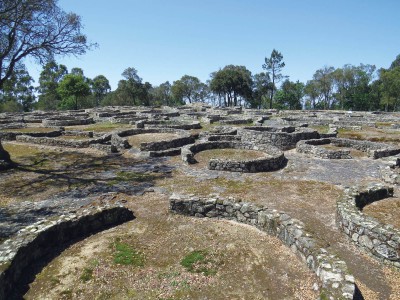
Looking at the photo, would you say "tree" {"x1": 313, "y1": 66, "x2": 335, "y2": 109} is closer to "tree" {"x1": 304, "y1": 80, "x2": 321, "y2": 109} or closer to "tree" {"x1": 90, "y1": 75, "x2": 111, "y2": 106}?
"tree" {"x1": 304, "y1": 80, "x2": 321, "y2": 109}

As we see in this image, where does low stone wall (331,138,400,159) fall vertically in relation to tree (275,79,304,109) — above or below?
below

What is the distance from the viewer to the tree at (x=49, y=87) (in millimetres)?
107750

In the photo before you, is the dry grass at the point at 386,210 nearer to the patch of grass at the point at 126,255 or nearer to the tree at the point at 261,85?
the patch of grass at the point at 126,255

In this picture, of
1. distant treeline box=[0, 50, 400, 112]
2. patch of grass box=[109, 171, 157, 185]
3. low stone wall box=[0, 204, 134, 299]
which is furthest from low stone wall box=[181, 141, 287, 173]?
distant treeline box=[0, 50, 400, 112]

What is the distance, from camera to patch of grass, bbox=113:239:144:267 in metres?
9.97

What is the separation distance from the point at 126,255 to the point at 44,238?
2965 millimetres

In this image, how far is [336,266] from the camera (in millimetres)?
8430

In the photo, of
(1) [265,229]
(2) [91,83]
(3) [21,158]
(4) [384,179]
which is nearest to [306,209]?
(1) [265,229]

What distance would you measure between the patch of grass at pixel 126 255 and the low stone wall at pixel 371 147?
863 inches

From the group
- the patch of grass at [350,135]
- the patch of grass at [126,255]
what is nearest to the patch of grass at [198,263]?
the patch of grass at [126,255]

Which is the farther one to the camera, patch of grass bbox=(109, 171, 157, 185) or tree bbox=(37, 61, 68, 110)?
tree bbox=(37, 61, 68, 110)

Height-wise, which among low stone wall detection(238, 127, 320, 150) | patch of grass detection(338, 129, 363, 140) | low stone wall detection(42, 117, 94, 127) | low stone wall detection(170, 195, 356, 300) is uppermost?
low stone wall detection(42, 117, 94, 127)

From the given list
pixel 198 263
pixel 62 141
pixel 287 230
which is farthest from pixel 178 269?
pixel 62 141

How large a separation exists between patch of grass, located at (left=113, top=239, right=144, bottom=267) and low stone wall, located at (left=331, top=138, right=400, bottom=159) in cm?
2193
